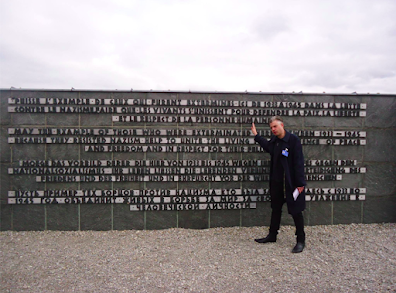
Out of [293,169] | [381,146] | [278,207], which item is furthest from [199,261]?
[381,146]

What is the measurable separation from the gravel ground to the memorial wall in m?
0.36

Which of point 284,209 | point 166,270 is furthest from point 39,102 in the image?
point 284,209

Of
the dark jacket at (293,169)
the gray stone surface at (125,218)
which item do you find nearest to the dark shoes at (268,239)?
the dark jacket at (293,169)

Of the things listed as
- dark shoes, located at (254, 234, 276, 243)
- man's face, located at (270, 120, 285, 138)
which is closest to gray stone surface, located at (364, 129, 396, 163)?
man's face, located at (270, 120, 285, 138)

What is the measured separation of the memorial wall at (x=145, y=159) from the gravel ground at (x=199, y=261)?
357 mm

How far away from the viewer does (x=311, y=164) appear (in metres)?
5.35

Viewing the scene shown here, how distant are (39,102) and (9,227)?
2.70 m

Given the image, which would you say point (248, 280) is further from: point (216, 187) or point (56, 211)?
point (56, 211)

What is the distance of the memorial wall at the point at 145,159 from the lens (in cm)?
515

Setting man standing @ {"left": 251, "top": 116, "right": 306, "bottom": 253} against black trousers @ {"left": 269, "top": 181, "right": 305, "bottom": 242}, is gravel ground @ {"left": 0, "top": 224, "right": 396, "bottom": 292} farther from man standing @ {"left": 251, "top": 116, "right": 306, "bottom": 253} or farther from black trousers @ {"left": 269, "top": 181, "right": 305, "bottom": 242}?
man standing @ {"left": 251, "top": 116, "right": 306, "bottom": 253}

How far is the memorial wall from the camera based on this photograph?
16.9ft

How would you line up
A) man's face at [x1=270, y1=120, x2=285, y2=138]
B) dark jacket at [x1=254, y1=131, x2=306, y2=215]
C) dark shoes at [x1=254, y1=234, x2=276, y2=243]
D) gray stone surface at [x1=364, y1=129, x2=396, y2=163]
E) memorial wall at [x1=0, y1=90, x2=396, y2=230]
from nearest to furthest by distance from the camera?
dark jacket at [x1=254, y1=131, x2=306, y2=215]
man's face at [x1=270, y1=120, x2=285, y2=138]
dark shoes at [x1=254, y1=234, x2=276, y2=243]
memorial wall at [x1=0, y1=90, x2=396, y2=230]
gray stone surface at [x1=364, y1=129, x2=396, y2=163]

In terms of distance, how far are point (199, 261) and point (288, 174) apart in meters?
2.04

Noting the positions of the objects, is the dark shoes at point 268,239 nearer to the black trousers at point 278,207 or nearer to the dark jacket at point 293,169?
the black trousers at point 278,207
